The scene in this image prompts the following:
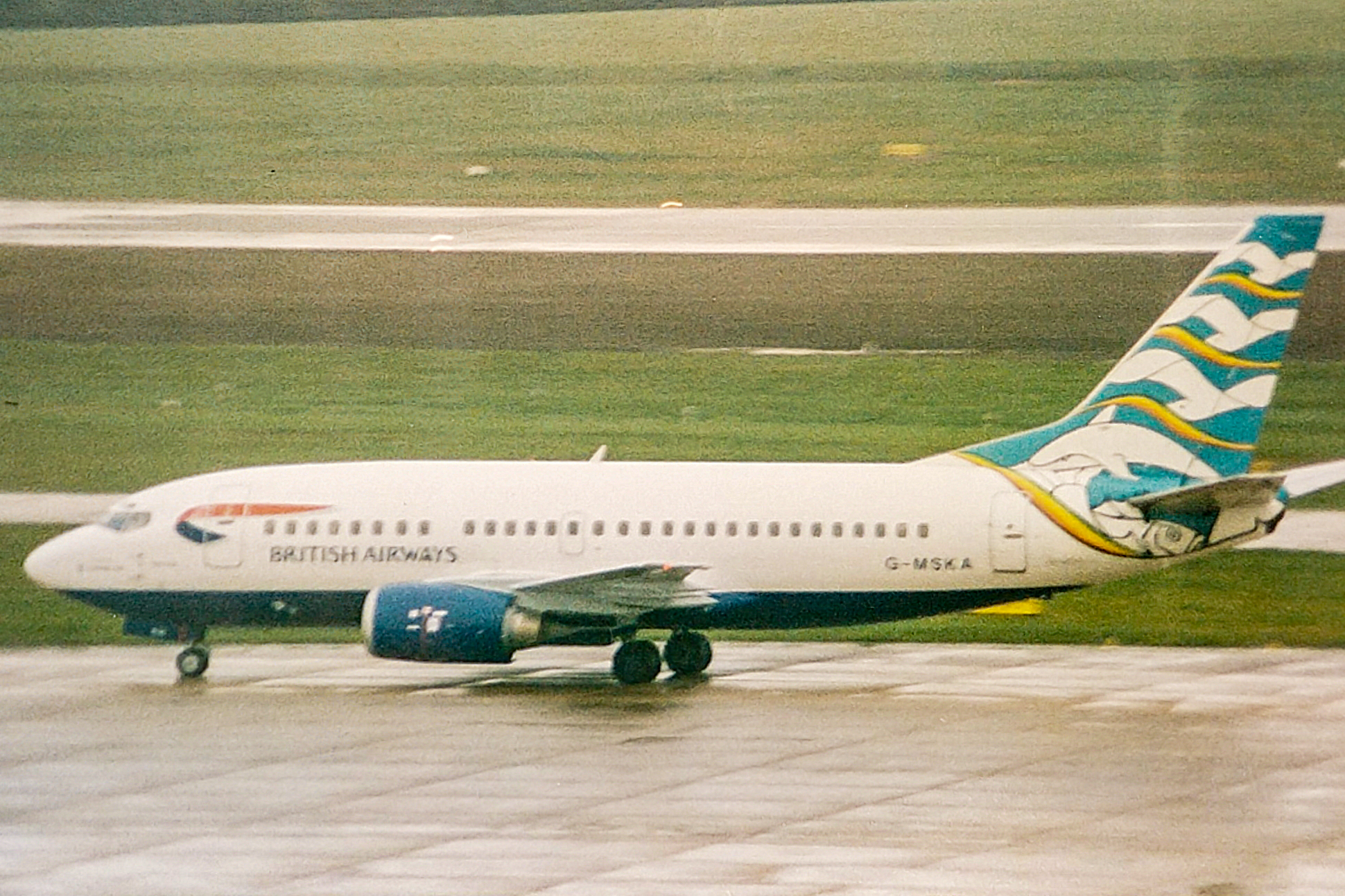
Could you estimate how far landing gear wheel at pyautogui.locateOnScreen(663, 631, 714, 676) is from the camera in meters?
29.2

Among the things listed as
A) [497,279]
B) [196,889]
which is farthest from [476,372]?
[196,889]

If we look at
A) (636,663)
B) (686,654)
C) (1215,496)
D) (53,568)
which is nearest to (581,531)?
(636,663)

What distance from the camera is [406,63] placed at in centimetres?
5312

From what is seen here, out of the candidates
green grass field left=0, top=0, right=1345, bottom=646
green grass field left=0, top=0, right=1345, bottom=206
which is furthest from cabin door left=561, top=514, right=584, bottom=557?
green grass field left=0, top=0, right=1345, bottom=206

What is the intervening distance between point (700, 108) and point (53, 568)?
27.2 meters

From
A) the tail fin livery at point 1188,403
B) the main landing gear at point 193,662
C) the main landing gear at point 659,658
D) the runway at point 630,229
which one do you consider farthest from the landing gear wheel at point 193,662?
the runway at point 630,229

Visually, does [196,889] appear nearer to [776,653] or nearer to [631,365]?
[776,653]

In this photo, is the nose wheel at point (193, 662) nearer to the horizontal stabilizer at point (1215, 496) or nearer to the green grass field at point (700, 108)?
the horizontal stabilizer at point (1215, 496)

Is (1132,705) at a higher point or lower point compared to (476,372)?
lower

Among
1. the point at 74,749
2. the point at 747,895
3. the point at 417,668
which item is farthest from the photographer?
the point at 417,668

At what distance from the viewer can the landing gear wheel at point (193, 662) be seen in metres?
29.8

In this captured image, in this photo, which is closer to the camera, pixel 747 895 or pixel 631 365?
pixel 747 895

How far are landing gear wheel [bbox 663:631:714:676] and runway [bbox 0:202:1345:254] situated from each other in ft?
74.9

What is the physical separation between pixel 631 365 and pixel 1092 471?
847 inches
